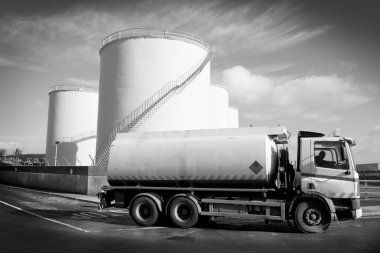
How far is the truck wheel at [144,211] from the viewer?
12.2 m

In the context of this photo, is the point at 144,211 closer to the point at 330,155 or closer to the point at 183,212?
the point at 183,212

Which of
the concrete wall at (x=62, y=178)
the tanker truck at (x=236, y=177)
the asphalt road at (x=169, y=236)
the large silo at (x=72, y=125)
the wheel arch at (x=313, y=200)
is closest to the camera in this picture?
the asphalt road at (x=169, y=236)

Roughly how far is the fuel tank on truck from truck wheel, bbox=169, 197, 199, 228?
64 centimetres

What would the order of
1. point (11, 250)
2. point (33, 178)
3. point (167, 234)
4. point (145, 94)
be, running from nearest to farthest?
point (11, 250), point (167, 234), point (145, 94), point (33, 178)

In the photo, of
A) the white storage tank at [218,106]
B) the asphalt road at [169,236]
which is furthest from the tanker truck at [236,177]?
the white storage tank at [218,106]

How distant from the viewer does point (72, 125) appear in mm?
39031

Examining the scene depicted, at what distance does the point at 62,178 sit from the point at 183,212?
56.3 feet

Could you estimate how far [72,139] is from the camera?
38406mm

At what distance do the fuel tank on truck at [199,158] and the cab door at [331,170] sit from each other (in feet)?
4.35

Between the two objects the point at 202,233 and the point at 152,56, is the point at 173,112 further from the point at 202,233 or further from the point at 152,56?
the point at 202,233

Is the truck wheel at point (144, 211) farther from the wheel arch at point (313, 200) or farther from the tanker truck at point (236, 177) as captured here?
the wheel arch at point (313, 200)

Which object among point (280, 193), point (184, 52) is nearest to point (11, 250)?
point (280, 193)

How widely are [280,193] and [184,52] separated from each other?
16.2m

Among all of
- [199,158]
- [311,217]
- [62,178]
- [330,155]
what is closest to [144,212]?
[199,158]
